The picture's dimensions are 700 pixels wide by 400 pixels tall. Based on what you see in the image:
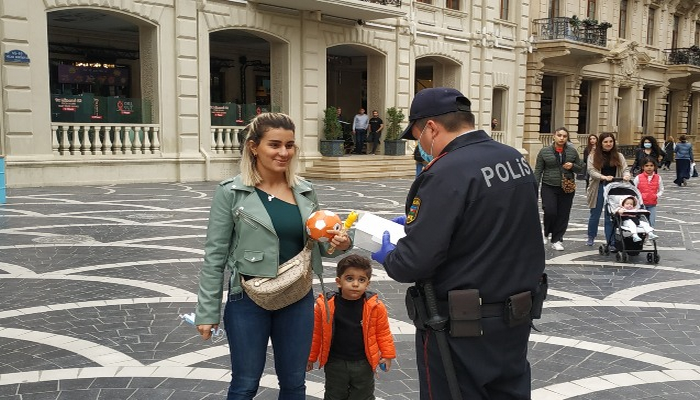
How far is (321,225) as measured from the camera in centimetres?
320

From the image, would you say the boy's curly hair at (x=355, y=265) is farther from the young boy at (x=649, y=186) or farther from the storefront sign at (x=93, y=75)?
the storefront sign at (x=93, y=75)

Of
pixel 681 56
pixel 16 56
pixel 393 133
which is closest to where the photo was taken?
pixel 16 56

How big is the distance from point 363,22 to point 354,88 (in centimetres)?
1023

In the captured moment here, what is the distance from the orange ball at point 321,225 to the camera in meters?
3.19

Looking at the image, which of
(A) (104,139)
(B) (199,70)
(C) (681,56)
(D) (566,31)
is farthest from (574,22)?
(A) (104,139)

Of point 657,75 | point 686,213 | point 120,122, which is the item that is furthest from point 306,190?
point 657,75

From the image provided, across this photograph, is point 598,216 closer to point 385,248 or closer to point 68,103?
point 385,248

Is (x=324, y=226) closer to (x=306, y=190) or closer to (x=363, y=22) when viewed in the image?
(x=306, y=190)

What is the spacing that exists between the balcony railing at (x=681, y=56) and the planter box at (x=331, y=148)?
1029 inches

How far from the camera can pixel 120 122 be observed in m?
18.8

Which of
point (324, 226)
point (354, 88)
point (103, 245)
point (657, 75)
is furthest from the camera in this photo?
point (657, 75)

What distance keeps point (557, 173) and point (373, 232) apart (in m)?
7.20

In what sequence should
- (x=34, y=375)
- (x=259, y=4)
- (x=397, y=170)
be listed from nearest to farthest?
(x=34, y=375)
(x=259, y=4)
(x=397, y=170)

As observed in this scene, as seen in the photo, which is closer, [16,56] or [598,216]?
[598,216]
